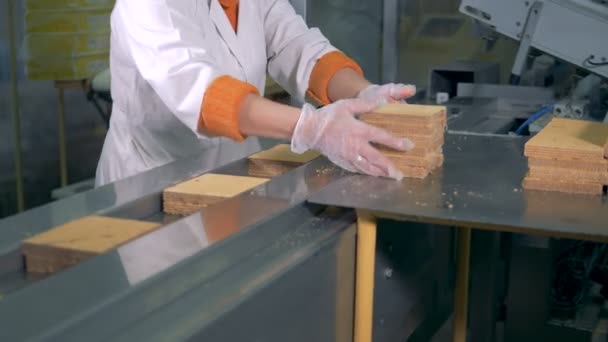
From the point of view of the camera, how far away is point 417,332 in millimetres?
1507

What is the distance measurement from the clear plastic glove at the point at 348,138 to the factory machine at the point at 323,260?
0.03 metres

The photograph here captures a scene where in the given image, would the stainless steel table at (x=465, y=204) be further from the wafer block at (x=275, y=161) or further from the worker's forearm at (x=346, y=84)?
the worker's forearm at (x=346, y=84)

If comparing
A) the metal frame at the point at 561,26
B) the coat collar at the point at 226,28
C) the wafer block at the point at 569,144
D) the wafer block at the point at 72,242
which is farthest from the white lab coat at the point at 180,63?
the metal frame at the point at 561,26

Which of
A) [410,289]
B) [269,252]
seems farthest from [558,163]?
[269,252]

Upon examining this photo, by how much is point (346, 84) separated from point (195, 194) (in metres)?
0.65

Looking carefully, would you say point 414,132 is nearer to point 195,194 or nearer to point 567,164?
point 567,164

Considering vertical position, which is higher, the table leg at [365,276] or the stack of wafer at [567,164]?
the stack of wafer at [567,164]

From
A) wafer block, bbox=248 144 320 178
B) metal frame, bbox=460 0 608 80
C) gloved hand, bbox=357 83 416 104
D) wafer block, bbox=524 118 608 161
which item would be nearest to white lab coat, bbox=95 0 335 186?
wafer block, bbox=248 144 320 178

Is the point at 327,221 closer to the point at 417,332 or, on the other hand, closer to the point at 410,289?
the point at 410,289

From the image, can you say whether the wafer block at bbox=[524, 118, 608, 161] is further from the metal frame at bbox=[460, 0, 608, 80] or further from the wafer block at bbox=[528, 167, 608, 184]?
the metal frame at bbox=[460, 0, 608, 80]

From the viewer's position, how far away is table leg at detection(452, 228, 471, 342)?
153 cm

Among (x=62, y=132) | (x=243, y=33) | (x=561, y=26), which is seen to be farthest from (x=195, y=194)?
(x=62, y=132)

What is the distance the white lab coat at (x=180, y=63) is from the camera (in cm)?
136

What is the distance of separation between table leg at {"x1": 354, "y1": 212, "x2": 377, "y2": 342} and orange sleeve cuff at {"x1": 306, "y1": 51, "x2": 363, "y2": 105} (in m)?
0.68
